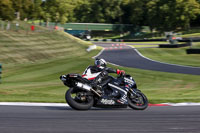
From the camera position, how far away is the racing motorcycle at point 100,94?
10625 mm

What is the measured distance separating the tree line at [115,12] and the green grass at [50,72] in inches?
310

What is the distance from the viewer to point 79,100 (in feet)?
35.2

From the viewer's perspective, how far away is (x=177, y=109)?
11031 millimetres

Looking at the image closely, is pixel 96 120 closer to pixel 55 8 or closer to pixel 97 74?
pixel 97 74

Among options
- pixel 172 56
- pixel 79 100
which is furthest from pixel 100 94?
pixel 172 56

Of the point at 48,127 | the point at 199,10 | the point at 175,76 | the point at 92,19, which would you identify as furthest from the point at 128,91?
the point at 92,19

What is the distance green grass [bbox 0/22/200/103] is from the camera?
1515 centimetres

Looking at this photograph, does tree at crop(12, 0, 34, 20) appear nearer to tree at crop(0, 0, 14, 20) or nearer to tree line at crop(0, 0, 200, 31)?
tree line at crop(0, 0, 200, 31)

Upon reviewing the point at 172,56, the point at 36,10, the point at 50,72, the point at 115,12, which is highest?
the point at 36,10

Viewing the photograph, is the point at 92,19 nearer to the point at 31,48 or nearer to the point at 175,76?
the point at 31,48

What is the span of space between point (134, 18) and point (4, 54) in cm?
8268

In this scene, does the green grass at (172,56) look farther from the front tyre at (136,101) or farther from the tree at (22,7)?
the tree at (22,7)

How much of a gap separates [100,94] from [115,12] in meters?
116

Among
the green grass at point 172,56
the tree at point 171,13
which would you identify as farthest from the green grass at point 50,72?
the tree at point 171,13
